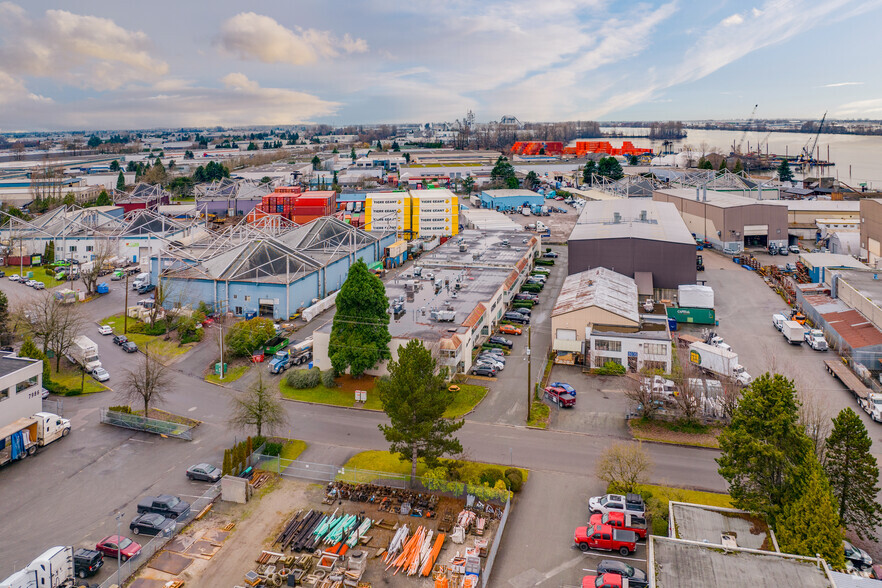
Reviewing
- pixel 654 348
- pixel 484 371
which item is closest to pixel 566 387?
pixel 484 371

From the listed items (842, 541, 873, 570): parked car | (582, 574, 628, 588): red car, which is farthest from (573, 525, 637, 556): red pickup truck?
(842, 541, 873, 570): parked car

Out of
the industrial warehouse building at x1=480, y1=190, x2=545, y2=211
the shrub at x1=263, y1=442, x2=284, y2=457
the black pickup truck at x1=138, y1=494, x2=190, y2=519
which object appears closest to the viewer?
the black pickup truck at x1=138, y1=494, x2=190, y2=519

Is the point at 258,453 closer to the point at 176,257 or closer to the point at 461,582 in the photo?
the point at 461,582

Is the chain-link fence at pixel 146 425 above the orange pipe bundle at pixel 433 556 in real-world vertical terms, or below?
above

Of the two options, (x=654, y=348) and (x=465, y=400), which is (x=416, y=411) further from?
(x=654, y=348)

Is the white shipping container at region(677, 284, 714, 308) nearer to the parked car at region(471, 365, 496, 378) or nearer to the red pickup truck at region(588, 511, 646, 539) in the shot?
the parked car at region(471, 365, 496, 378)

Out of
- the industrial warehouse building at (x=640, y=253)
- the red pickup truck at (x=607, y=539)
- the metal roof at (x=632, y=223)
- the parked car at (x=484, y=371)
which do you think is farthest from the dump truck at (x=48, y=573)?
the metal roof at (x=632, y=223)

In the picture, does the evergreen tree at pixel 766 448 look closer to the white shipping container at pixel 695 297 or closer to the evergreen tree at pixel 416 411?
the evergreen tree at pixel 416 411
